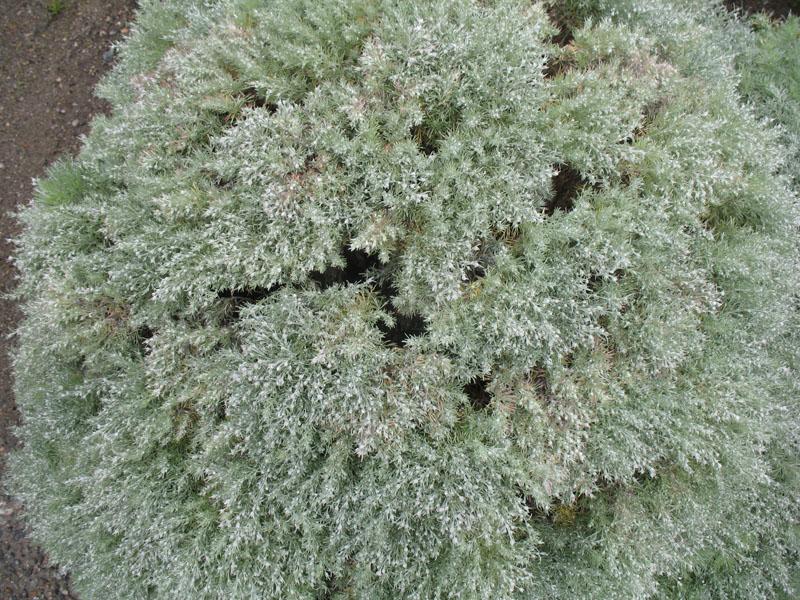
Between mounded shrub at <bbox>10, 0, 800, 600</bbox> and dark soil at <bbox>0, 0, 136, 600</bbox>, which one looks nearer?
mounded shrub at <bbox>10, 0, 800, 600</bbox>

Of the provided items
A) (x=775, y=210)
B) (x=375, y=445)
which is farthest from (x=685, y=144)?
(x=375, y=445)

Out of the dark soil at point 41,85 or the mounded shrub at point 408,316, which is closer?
the mounded shrub at point 408,316

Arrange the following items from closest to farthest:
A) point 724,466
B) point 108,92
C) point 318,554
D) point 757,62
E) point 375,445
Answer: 1. point 375,445
2. point 318,554
3. point 724,466
4. point 108,92
5. point 757,62

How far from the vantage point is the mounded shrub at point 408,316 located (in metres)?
2.69

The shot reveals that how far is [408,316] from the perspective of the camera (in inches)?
114

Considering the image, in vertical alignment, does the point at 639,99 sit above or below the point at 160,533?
above

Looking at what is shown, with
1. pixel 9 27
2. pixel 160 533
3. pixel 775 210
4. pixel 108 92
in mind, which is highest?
pixel 9 27

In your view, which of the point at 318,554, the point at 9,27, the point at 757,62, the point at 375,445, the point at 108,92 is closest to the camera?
the point at 375,445

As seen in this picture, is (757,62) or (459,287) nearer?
(459,287)

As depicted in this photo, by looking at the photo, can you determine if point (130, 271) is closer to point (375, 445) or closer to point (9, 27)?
point (375, 445)

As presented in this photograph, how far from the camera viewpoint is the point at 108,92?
136 inches

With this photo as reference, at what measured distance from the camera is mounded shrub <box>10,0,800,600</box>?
2689mm

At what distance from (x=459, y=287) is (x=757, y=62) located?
11.6ft

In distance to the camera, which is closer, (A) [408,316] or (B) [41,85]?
(A) [408,316]
